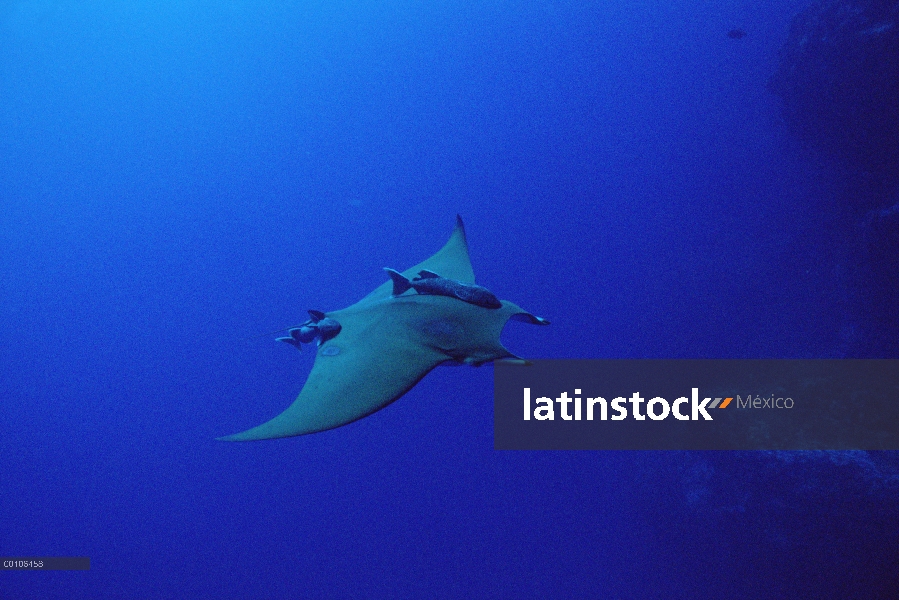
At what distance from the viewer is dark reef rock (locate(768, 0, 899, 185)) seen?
Result: 10.1 metres


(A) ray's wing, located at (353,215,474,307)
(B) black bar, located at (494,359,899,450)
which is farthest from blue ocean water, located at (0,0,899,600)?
(A) ray's wing, located at (353,215,474,307)

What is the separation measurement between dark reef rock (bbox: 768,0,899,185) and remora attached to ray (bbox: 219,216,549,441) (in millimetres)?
12380

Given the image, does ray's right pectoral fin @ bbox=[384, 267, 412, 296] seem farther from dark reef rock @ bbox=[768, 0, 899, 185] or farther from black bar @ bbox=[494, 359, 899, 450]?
dark reef rock @ bbox=[768, 0, 899, 185]

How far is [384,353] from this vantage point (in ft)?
9.59

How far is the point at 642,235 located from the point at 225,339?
2018 centimetres

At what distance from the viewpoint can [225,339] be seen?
2277 cm

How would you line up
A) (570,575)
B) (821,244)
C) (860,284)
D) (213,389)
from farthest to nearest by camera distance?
(213,389)
(821,244)
(570,575)
(860,284)

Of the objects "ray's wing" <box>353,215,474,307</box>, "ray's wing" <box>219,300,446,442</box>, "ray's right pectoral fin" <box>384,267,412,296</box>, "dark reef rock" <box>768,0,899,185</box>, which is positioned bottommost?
"ray's wing" <box>219,300,446,442</box>

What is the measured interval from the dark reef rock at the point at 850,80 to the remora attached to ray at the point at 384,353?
12.4 meters

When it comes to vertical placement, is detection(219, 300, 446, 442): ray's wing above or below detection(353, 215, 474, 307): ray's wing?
below

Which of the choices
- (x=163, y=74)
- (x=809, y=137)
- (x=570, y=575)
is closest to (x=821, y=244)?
(x=809, y=137)

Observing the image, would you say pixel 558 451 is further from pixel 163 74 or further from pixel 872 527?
pixel 163 74

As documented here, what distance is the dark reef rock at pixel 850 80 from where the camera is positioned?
33.2 ft

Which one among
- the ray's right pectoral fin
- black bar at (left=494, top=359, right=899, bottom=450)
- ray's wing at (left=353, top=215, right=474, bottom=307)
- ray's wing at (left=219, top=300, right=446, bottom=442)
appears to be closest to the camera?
ray's wing at (left=219, top=300, right=446, bottom=442)
